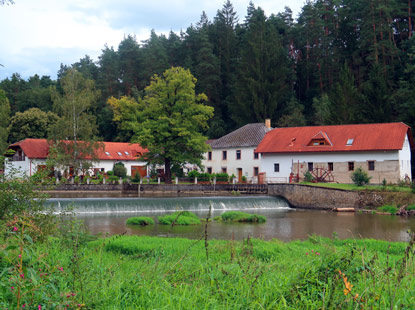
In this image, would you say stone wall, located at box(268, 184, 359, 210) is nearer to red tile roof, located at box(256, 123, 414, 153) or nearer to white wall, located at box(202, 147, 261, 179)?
red tile roof, located at box(256, 123, 414, 153)

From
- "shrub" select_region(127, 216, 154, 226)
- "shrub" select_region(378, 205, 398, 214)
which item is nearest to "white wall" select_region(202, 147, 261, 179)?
"shrub" select_region(378, 205, 398, 214)

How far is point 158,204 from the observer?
29.5 meters

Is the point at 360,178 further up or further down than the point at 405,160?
further down

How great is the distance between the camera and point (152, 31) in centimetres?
9550

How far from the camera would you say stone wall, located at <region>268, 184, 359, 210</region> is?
32312 mm

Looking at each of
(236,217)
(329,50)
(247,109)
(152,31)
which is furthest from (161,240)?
(152,31)

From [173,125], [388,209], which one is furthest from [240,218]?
[173,125]

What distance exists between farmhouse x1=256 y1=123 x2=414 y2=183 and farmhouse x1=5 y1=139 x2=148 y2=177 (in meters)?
15.5

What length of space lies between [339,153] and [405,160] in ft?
18.3

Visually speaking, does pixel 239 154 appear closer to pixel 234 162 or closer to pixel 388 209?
pixel 234 162

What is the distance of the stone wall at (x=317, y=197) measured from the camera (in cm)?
3231

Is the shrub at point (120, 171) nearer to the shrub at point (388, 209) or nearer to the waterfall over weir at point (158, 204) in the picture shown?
the waterfall over weir at point (158, 204)

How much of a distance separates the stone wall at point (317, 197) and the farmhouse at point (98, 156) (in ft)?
66.5

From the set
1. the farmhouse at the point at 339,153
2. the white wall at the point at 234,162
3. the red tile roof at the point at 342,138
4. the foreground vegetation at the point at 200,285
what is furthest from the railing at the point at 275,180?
the foreground vegetation at the point at 200,285
